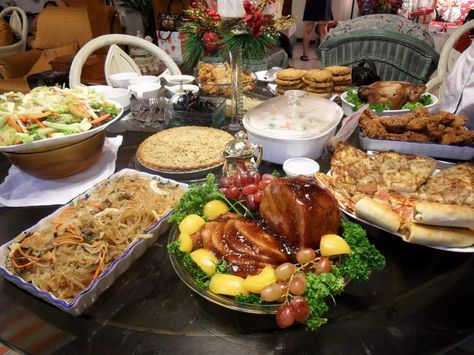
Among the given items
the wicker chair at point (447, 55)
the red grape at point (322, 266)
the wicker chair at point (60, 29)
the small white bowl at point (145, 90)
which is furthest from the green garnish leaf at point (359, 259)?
the wicker chair at point (60, 29)

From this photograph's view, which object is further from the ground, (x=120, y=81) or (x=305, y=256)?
(x=120, y=81)

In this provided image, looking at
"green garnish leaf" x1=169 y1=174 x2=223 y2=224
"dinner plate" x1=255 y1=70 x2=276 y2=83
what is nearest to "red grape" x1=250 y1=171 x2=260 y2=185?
"green garnish leaf" x1=169 y1=174 x2=223 y2=224

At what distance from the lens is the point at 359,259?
104 centimetres

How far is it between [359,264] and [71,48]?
7.24m

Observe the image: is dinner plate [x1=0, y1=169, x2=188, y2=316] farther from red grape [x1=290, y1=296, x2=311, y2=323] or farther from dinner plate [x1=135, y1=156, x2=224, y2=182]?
red grape [x1=290, y1=296, x2=311, y2=323]

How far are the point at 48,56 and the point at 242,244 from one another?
6.76 m

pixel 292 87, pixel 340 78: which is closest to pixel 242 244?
pixel 292 87

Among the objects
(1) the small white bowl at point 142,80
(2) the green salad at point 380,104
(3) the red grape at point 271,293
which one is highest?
(1) the small white bowl at point 142,80

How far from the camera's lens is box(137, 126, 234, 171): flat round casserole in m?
1.77

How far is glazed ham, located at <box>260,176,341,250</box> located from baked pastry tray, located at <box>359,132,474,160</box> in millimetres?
908

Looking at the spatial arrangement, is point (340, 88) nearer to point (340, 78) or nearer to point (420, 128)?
point (340, 78)

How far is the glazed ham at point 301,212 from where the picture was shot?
1092mm

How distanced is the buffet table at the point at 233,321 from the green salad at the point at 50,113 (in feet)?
2.39

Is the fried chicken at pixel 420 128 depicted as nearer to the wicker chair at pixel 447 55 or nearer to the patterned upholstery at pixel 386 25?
the wicker chair at pixel 447 55
